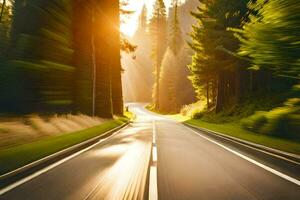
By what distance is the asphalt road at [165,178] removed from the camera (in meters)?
6.17

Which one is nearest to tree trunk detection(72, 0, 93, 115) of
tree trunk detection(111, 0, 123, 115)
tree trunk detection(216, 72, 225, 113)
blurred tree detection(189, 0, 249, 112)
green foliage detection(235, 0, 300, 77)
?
tree trunk detection(111, 0, 123, 115)

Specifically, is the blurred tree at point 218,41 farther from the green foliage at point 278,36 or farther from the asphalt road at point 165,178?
the asphalt road at point 165,178

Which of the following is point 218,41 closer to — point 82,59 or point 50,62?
point 82,59

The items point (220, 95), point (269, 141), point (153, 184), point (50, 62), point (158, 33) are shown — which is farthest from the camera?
point (158, 33)

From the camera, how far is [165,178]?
761 centimetres

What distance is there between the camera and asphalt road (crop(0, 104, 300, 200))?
20.2 ft

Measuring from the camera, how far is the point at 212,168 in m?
8.93

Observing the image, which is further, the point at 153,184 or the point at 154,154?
the point at 154,154

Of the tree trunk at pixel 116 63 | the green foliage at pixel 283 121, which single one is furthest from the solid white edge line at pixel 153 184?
the tree trunk at pixel 116 63

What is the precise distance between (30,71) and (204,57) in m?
22.4

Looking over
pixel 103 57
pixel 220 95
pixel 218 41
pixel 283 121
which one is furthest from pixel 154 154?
pixel 220 95

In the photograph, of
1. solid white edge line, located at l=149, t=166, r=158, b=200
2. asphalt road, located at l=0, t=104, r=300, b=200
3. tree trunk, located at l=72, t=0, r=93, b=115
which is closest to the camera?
solid white edge line, located at l=149, t=166, r=158, b=200

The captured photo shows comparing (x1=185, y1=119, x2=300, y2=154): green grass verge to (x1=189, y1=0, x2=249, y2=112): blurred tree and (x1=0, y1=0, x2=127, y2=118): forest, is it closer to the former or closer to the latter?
(x1=0, y1=0, x2=127, y2=118): forest

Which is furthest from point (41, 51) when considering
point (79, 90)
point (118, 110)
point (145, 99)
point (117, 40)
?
point (145, 99)
